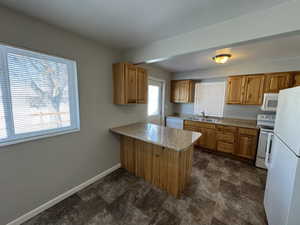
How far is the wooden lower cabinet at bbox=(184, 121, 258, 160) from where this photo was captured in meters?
2.90

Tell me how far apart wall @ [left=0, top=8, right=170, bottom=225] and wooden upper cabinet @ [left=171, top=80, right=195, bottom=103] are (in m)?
2.26

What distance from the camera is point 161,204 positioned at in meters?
1.77

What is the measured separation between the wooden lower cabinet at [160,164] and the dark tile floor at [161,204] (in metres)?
0.12

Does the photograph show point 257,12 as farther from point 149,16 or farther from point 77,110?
point 77,110

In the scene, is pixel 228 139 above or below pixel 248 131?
below

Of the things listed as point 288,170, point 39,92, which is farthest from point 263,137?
point 39,92

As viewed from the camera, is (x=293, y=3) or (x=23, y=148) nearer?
(x=293, y=3)

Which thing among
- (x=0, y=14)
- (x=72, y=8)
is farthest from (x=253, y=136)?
(x=0, y=14)

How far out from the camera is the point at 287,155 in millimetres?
1167

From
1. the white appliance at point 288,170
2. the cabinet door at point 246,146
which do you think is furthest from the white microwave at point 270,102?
the white appliance at point 288,170

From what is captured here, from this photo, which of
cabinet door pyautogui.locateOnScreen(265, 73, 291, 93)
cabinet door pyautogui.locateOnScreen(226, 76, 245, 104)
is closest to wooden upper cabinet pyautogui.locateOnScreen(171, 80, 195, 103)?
cabinet door pyautogui.locateOnScreen(226, 76, 245, 104)

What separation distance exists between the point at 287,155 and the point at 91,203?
2.46 metres

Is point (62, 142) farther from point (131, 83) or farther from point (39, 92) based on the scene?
point (131, 83)

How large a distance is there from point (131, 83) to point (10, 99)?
1.64 m
